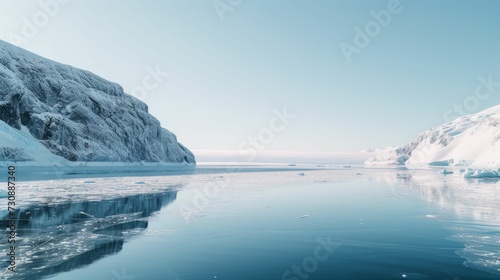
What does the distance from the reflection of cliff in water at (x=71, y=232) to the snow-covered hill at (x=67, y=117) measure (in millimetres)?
52688

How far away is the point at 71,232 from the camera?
12.5 m

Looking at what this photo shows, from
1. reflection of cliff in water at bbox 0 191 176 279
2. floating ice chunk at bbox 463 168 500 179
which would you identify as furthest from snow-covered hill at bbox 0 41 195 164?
floating ice chunk at bbox 463 168 500 179

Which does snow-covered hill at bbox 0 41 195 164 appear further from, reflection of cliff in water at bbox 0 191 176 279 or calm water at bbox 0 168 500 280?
calm water at bbox 0 168 500 280

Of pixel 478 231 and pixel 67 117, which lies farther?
pixel 67 117

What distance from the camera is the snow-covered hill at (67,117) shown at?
78.3 m

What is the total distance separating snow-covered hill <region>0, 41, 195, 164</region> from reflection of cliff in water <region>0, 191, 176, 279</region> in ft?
173

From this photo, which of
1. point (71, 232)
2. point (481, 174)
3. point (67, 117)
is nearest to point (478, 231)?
point (71, 232)

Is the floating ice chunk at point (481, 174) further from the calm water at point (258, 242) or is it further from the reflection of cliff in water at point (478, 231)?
the calm water at point (258, 242)

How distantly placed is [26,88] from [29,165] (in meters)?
34.9

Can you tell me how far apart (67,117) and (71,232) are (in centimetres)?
9380

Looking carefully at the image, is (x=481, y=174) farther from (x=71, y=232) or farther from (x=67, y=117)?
(x=67, y=117)


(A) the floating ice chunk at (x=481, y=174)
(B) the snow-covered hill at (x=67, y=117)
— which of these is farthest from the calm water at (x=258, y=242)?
(B) the snow-covered hill at (x=67, y=117)

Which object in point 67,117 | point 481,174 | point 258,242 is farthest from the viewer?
point 67,117

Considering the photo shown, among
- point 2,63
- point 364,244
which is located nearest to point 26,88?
point 2,63
